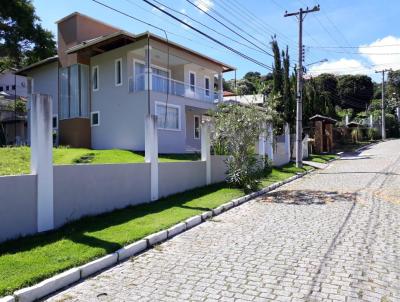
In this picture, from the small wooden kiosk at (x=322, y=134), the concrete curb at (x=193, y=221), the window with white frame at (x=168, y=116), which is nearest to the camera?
the concrete curb at (x=193, y=221)

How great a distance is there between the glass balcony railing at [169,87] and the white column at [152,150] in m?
11.8

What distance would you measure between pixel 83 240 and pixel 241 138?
8.73 m

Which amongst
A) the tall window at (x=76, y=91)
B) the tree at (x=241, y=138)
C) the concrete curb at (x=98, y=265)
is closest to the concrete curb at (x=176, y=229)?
the concrete curb at (x=98, y=265)

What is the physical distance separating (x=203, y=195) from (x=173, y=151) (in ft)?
38.5

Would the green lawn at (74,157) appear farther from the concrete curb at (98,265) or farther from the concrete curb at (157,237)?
the concrete curb at (98,265)

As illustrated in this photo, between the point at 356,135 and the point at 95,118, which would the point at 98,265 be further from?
the point at 356,135

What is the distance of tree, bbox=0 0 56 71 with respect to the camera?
2883 cm

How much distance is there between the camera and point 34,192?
26.3 ft

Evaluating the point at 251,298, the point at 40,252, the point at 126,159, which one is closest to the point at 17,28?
the point at 126,159

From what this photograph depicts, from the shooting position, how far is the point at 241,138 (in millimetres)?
15258

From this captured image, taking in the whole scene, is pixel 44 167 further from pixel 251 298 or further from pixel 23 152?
pixel 23 152

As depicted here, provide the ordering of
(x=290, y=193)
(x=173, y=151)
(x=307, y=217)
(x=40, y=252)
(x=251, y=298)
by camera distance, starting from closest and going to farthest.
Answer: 1. (x=251, y=298)
2. (x=40, y=252)
3. (x=307, y=217)
4. (x=290, y=193)
5. (x=173, y=151)

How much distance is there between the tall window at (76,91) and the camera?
27.2m

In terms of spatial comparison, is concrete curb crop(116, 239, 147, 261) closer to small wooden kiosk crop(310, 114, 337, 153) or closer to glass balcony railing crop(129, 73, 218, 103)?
glass balcony railing crop(129, 73, 218, 103)
